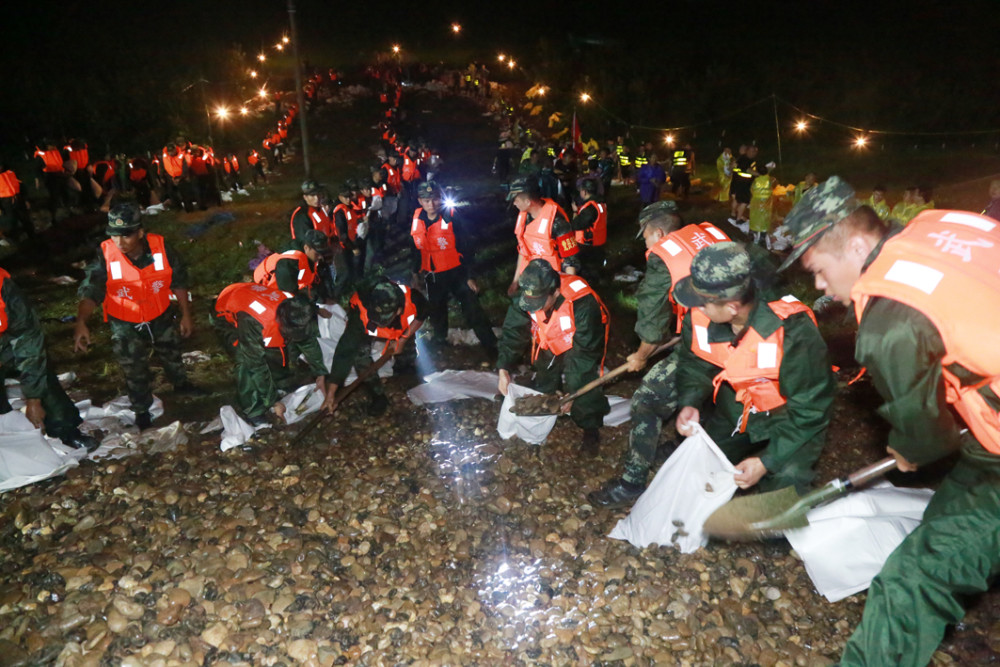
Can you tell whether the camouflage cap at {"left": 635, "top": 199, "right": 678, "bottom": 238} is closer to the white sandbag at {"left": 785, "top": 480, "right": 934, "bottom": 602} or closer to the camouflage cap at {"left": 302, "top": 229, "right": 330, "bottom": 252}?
the white sandbag at {"left": 785, "top": 480, "right": 934, "bottom": 602}

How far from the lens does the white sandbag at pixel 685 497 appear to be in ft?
10.5

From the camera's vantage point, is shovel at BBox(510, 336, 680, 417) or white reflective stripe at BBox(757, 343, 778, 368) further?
shovel at BBox(510, 336, 680, 417)

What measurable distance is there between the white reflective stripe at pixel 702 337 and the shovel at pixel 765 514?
2.70 ft

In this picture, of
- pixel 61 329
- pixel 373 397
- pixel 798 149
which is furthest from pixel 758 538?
pixel 798 149

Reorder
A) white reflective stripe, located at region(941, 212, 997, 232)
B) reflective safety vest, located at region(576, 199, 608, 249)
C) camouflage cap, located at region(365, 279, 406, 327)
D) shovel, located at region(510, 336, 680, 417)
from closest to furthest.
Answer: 1. white reflective stripe, located at region(941, 212, 997, 232)
2. shovel, located at region(510, 336, 680, 417)
3. camouflage cap, located at region(365, 279, 406, 327)
4. reflective safety vest, located at region(576, 199, 608, 249)

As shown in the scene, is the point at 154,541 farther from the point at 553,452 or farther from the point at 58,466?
the point at 553,452

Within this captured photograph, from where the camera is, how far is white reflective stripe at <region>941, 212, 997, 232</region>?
218 centimetres

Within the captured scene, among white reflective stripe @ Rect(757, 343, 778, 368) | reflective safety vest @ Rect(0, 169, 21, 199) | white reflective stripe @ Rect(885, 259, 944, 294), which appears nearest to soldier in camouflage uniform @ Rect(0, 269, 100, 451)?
white reflective stripe @ Rect(757, 343, 778, 368)

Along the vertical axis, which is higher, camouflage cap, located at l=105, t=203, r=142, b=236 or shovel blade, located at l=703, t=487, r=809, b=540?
camouflage cap, located at l=105, t=203, r=142, b=236

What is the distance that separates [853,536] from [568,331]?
1998 mm

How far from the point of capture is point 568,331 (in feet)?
13.9

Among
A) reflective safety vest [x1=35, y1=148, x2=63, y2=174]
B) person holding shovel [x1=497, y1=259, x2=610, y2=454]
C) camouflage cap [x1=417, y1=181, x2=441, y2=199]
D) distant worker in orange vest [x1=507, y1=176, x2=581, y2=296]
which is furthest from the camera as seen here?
reflective safety vest [x1=35, y1=148, x2=63, y2=174]

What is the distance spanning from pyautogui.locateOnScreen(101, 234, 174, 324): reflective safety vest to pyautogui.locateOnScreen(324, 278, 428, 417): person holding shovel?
154cm

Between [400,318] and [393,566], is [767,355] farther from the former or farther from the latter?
[400,318]
